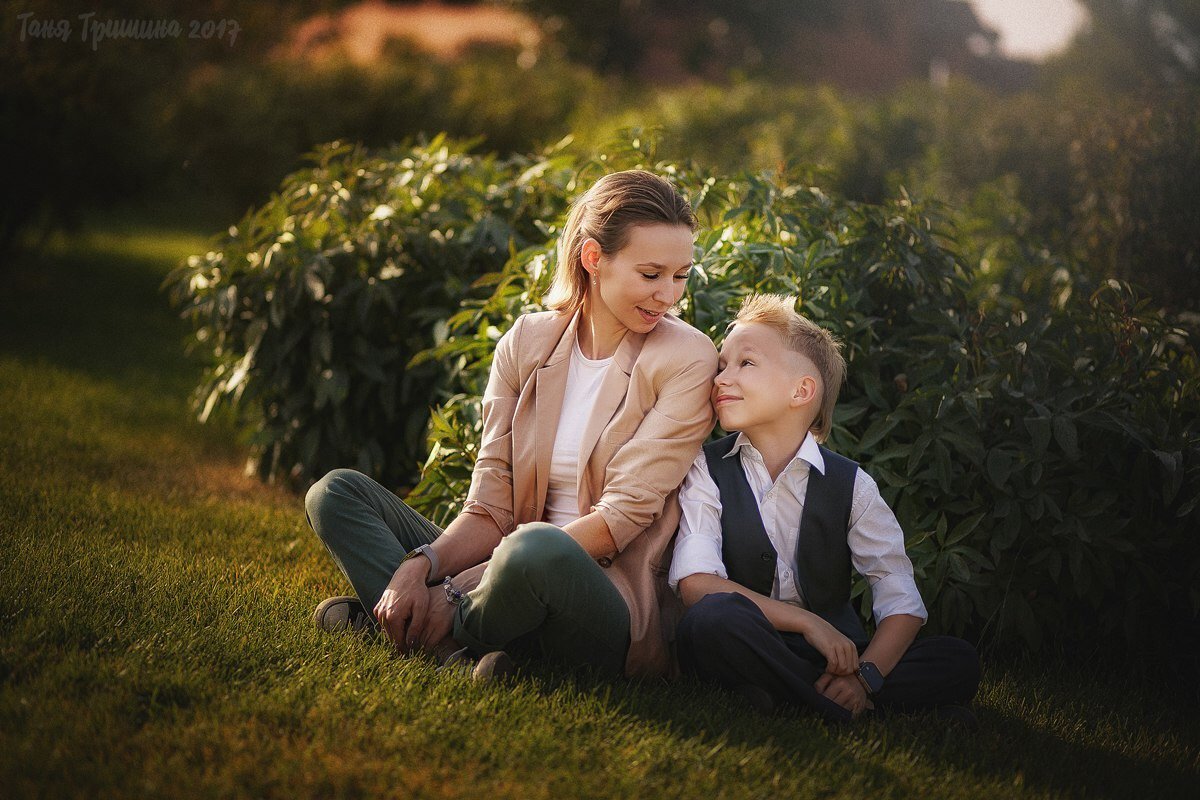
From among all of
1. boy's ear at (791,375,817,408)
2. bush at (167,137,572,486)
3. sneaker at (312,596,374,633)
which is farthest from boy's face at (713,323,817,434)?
bush at (167,137,572,486)

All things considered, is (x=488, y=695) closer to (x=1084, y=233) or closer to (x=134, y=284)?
(x=1084, y=233)

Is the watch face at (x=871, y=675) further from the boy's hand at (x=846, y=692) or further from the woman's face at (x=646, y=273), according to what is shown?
the woman's face at (x=646, y=273)

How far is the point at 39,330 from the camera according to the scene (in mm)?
7797

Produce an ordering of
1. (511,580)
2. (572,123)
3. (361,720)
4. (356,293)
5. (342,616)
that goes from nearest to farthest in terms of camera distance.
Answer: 1. (361,720)
2. (511,580)
3. (342,616)
4. (356,293)
5. (572,123)

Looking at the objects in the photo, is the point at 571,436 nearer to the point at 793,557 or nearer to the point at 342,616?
the point at 793,557

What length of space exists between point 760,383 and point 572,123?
9958 millimetres

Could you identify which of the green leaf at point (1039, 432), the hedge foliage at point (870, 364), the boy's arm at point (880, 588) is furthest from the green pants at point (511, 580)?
the green leaf at point (1039, 432)

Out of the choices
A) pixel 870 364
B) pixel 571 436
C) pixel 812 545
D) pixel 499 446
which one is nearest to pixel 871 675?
pixel 812 545

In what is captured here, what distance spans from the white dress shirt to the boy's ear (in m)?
0.10

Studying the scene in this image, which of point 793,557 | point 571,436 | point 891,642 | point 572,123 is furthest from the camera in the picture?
point 572,123

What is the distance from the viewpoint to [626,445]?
2787 millimetres

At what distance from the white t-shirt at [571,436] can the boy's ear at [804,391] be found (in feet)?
1.59

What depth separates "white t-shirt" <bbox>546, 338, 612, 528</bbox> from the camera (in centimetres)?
291

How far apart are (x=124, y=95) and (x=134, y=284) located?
1.82m
